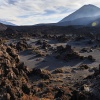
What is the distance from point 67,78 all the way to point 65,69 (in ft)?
13.3

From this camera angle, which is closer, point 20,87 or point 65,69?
point 20,87

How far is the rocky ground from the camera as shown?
586 inches

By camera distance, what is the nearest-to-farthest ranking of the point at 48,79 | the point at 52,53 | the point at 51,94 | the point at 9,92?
the point at 9,92 < the point at 51,94 < the point at 48,79 < the point at 52,53

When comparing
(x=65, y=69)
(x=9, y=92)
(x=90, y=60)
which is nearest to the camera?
(x=9, y=92)

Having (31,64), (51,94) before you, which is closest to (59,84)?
(51,94)

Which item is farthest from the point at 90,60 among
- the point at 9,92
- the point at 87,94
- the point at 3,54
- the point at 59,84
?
the point at 9,92

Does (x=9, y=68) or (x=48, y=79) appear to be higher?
(x=9, y=68)

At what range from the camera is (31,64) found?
94.8ft

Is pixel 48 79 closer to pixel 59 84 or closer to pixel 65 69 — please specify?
pixel 59 84

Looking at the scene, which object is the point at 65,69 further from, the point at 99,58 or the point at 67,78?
the point at 99,58

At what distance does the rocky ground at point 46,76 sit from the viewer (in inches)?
586

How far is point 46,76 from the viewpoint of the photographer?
72.8 ft

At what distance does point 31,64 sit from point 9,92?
14861mm

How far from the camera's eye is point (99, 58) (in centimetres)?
3244
